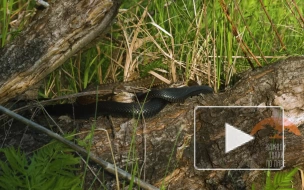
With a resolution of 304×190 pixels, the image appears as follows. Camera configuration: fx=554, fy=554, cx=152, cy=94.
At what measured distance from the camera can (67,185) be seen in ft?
7.77

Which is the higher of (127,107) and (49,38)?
(49,38)

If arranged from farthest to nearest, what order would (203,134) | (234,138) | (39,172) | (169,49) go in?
(169,49), (234,138), (203,134), (39,172)

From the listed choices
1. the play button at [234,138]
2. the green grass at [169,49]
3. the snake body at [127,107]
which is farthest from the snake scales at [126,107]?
the green grass at [169,49]

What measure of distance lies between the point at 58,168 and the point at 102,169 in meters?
Result: 0.53

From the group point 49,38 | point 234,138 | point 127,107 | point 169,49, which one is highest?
point 49,38

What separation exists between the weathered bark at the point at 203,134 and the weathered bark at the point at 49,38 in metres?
0.44

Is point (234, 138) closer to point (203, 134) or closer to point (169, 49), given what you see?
point (203, 134)

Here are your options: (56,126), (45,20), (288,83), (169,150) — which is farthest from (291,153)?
(45,20)

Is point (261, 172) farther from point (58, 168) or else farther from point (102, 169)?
point (58, 168)

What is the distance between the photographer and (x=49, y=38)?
9.94 ft
